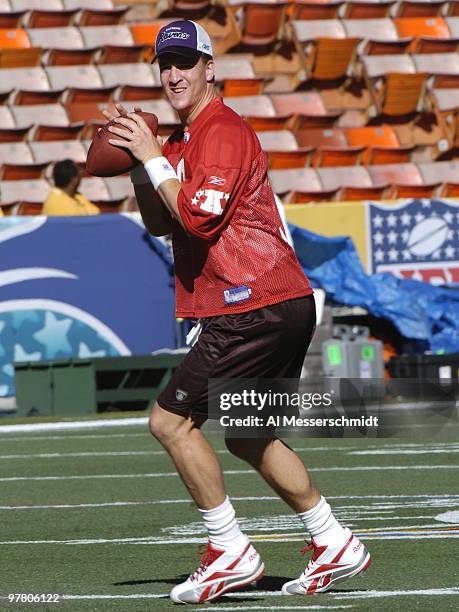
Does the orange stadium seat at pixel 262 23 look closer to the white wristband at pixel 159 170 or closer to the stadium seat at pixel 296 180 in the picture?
the stadium seat at pixel 296 180

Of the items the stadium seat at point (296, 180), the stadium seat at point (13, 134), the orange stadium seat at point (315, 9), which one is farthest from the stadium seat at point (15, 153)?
the orange stadium seat at point (315, 9)

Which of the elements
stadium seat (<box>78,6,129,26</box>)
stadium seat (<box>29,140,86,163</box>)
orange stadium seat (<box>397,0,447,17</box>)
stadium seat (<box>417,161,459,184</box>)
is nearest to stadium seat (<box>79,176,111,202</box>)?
stadium seat (<box>29,140,86,163</box>)

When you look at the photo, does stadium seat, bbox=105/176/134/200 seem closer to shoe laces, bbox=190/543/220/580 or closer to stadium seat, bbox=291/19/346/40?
stadium seat, bbox=291/19/346/40

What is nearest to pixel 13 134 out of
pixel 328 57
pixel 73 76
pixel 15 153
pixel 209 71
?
pixel 15 153

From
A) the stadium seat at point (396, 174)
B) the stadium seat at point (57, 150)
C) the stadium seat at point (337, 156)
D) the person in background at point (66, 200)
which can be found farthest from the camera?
the stadium seat at point (396, 174)

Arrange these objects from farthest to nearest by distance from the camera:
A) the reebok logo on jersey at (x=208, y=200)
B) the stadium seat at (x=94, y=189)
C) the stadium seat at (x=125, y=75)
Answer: the stadium seat at (x=125, y=75)
the stadium seat at (x=94, y=189)
the reebok logo on jersey at (x=208, y=200)

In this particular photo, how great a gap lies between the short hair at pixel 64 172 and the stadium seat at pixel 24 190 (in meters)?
4.39

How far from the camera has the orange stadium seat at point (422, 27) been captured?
27.1 metres

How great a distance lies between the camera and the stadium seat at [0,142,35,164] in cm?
2094

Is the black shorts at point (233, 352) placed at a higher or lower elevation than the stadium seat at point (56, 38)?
lower

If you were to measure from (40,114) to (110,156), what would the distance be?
16901 millimetres

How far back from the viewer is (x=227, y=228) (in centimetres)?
535

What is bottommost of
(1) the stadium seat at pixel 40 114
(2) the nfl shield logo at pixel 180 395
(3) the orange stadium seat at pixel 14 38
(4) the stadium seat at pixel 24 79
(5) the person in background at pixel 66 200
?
(2) the nfl shield logo at pixel 180 395

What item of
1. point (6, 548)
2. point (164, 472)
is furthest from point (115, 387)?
point (6, 548)
